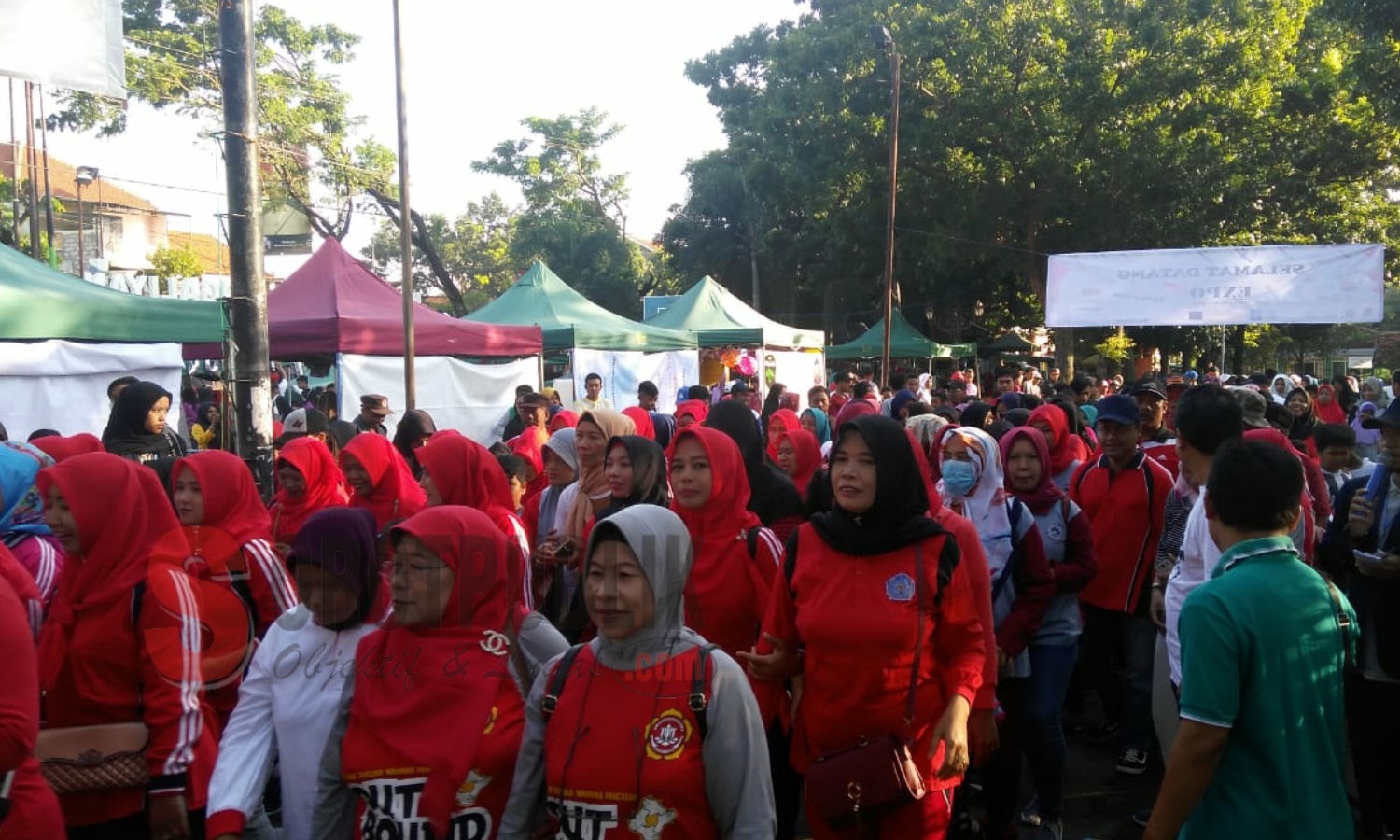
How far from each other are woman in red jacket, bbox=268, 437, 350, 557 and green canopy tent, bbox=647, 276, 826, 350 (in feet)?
41.4

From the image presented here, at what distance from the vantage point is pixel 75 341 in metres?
8.26

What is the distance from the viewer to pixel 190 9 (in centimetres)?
2247

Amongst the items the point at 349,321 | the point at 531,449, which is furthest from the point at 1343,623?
the point at 349,321

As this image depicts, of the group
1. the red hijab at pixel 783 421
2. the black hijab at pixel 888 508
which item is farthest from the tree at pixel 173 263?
the black hijab at pixel 888 508

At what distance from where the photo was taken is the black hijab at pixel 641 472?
410 cm

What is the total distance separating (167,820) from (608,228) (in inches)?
1649

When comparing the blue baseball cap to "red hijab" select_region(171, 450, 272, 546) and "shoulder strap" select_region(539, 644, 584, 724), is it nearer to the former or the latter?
"shoulder strap" select_region(539, 644, 584, 724)

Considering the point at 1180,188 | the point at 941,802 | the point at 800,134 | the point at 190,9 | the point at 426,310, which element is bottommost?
the point at 941,802

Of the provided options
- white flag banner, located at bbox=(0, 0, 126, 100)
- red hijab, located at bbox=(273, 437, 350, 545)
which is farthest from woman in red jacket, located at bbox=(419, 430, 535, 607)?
white flag banner, located at bbox=(0, 0, 126, 100)

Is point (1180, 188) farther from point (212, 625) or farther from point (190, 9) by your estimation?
point (212, 625)

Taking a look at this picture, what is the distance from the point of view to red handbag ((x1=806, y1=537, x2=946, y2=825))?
2.75m

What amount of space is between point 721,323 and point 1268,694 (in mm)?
16727

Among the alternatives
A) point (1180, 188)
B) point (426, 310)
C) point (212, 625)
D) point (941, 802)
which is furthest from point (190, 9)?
point (941, 802)

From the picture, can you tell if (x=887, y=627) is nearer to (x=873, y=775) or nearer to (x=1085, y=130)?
(x=873, y=775)
